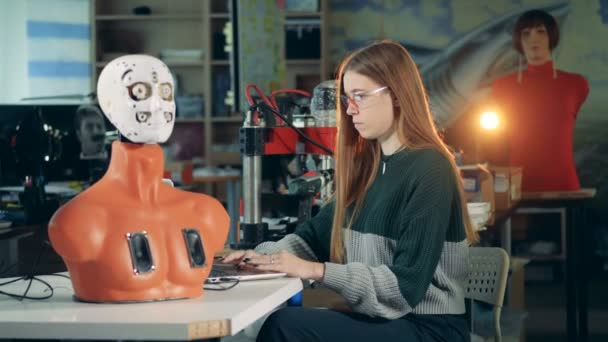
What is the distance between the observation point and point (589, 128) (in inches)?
Result: 266

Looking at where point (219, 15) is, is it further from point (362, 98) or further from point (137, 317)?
point (137, 317)

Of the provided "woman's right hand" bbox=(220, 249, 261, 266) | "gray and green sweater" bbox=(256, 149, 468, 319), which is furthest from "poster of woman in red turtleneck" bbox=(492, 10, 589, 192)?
"woman's right hand" bbox=(220, 249, 261, 266)

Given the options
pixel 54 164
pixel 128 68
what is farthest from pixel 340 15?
A: pixel 128 68

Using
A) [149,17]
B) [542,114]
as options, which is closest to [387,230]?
[542,114]

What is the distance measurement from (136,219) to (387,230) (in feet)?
2.17

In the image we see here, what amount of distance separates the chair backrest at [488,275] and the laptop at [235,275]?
75 centimetres

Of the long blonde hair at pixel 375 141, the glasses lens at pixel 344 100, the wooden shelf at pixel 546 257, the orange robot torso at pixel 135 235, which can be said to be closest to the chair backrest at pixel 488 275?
the long blonde hair at pixel 375 141

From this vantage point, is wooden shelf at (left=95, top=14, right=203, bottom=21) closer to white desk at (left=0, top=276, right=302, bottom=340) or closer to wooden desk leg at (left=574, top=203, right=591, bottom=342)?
wooden desk leg at (left=574, top=203, right=591, bottom=342)

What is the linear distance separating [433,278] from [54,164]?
2462 millimetres

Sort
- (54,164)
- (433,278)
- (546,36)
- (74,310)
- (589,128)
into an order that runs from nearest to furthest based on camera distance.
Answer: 1. (74,310)
2. (433,278)
3. (54,164)
4. (546,36)
5. (589,128)

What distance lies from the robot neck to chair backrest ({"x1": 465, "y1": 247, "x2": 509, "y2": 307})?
1.11m

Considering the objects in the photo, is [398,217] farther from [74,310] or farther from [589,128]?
[589,128]

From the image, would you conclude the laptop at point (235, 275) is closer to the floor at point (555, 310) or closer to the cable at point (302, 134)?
the cable at point (302, 134)

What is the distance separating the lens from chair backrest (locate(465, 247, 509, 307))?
101 inches
